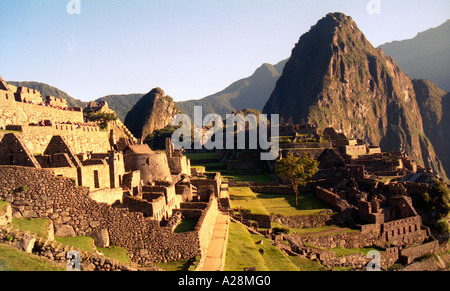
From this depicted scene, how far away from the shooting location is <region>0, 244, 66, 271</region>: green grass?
7973mm

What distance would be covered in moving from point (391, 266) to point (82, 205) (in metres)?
26.9

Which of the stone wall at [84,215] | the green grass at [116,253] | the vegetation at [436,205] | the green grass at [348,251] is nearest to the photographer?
the stone wall at [84,215]

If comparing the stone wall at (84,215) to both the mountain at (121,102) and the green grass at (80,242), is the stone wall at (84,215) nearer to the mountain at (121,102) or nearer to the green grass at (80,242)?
the green grass at (80,242)

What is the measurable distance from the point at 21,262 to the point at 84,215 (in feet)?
13.4

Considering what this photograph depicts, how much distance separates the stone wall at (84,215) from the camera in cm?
1159

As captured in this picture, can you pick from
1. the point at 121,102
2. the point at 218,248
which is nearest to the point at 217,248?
the point at 218,248

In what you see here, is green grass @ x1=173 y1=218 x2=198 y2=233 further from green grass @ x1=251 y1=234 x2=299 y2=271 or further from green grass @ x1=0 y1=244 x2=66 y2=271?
green grass @ x1=0 y1=244 x2=66 y2=271

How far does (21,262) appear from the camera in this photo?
8.27m

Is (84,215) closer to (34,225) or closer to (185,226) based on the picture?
(34,225)

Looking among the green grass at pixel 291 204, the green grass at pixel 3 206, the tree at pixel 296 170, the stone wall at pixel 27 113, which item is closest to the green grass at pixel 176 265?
the green grass at pixel 3 206

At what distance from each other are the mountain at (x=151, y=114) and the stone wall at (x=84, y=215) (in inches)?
3297

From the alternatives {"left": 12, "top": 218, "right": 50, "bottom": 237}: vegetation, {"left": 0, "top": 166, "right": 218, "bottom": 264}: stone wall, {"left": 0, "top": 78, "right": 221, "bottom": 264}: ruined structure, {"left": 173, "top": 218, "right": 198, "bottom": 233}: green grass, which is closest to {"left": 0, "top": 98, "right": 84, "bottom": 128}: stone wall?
{"left": 0, "top": 78, "right": 221, "bottom": 264}: ruined structure

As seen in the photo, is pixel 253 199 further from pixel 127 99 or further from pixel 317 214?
pixel 127 99
